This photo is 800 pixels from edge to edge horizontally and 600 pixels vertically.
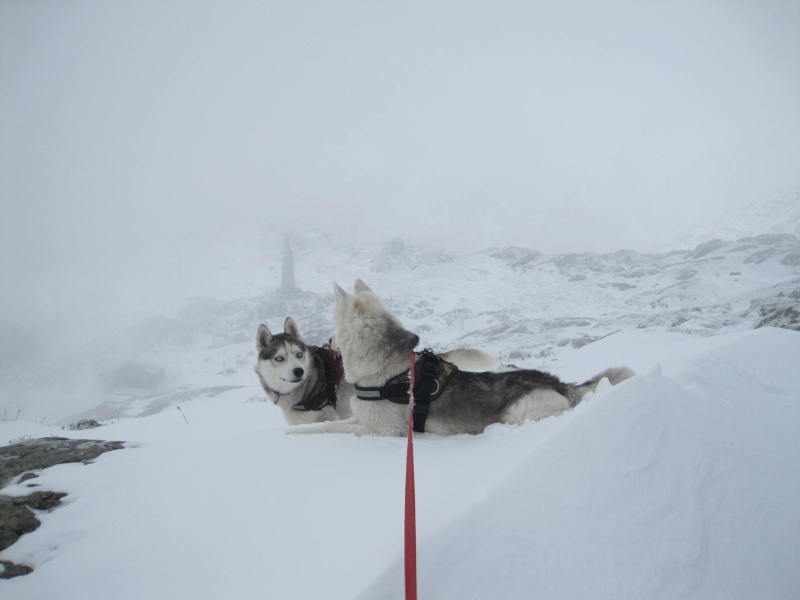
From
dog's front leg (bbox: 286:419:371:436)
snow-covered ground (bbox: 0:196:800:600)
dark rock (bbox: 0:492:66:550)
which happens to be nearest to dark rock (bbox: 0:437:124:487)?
snow-covered ground (bbox: 0:196:800:600)

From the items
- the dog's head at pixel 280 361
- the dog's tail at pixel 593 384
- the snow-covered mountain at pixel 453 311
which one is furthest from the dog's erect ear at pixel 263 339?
the snow-covered mountain at pixel 453 311

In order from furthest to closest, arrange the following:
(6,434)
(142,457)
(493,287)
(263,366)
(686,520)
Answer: (493,287) < (6,434) < (263,366) < (142,457) < (686,520)

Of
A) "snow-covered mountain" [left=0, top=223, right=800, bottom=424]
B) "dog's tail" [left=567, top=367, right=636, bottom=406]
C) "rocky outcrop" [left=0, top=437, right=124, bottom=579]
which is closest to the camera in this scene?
"rocky outcrop" [left=0, top=437, right=124, bottom=579]

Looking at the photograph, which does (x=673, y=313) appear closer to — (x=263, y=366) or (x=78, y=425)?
(x=263, y=366)

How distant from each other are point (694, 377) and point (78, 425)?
589 inches

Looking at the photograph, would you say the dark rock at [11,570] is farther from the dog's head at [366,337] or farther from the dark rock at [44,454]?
the dog's head at [366,337]

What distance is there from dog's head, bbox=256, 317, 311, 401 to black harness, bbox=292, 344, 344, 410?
253mm

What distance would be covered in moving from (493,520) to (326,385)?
13.9 ft

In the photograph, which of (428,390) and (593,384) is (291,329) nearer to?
(428,390)

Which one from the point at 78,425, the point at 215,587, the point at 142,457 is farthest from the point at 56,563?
the point at 78,425

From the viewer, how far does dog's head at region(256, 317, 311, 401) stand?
17.5ft

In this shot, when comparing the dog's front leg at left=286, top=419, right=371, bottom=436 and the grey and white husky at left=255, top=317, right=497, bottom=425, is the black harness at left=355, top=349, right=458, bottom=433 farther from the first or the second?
the grey and white husky at left=255, top=317, right=497, bottom=425

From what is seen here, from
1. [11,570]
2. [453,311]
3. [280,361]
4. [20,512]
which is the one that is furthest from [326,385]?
[453,311]

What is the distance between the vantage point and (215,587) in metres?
1.53
